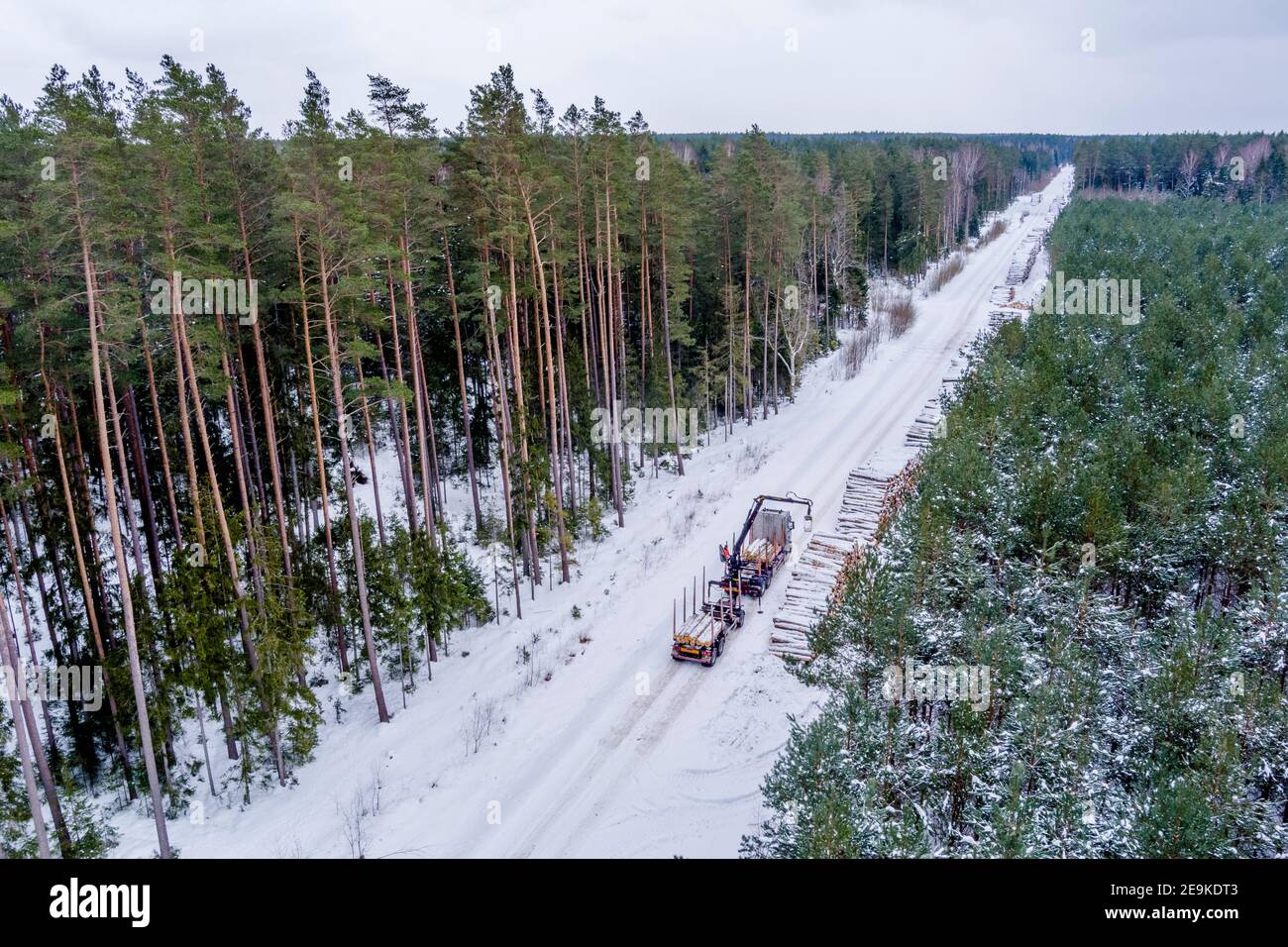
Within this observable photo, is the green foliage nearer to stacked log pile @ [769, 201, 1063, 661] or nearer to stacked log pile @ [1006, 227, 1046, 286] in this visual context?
stacked log pile @ [769, 201, 1063, 661]

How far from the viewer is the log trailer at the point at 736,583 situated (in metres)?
24.0

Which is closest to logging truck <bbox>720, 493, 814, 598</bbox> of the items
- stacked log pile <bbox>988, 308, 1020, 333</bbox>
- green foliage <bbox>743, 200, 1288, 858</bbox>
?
green foliage <bbox>743, 200, 1288, 858</bbox>

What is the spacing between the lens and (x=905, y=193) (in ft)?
277

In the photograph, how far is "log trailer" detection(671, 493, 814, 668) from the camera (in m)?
24.0

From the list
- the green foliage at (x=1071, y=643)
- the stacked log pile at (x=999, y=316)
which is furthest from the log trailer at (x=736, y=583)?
the stacked log pile at (x=999, y=316)

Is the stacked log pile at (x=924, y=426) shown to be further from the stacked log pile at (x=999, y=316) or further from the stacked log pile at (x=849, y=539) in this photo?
the stacked log pile at (x=999, y=316)

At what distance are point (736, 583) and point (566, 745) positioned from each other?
860cm

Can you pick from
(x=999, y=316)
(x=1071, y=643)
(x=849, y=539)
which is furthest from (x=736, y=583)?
(x=999, y=316)

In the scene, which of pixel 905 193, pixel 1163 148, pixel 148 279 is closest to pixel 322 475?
pixel 148 279

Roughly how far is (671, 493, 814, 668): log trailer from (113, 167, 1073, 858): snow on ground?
0.52 metres

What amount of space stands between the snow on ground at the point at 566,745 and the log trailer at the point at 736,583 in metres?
0.52

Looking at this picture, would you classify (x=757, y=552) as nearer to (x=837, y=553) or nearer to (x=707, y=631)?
(x=837, y=553)

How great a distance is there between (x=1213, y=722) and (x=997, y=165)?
146455 mm

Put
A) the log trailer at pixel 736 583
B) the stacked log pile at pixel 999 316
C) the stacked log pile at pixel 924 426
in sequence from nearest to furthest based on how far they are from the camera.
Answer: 1. the log trailer at pixel 736 583
2. the stacked log pile at pixel 924 426
3. the stacked log pile at pixel 999 316
